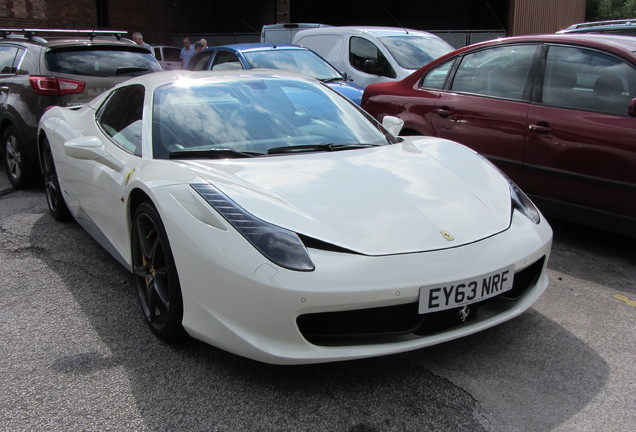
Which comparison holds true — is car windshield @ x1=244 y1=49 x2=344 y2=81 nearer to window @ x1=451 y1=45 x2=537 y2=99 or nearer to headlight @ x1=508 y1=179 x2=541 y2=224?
window @ x1=451 y1=45 x2=537 y2=99

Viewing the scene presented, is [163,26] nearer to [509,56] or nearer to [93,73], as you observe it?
[93,73]

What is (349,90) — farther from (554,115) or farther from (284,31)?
(284,31)

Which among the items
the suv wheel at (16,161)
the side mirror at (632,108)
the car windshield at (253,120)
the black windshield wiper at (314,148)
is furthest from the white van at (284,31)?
the black windshield wiper at (314,148)

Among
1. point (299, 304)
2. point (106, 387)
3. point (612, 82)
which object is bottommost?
point (106, 387)

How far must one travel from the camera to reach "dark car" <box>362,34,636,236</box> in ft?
12.9

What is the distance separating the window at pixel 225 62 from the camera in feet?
27.3

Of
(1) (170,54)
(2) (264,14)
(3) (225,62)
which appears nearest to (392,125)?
(3) (225,62)

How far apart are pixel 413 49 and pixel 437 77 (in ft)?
12.4

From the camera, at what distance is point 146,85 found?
3.68 meters

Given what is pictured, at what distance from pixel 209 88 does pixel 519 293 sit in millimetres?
2063

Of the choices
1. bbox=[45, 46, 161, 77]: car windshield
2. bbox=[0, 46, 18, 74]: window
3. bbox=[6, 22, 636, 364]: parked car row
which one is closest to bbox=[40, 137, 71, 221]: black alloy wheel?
bbox=[6, 22, 636, 364]: parked car row

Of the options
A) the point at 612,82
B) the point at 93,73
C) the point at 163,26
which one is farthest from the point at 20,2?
the point at 612,82

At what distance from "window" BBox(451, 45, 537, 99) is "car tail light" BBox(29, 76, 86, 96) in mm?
3656

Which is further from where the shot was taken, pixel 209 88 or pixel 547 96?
pixel 547 96
